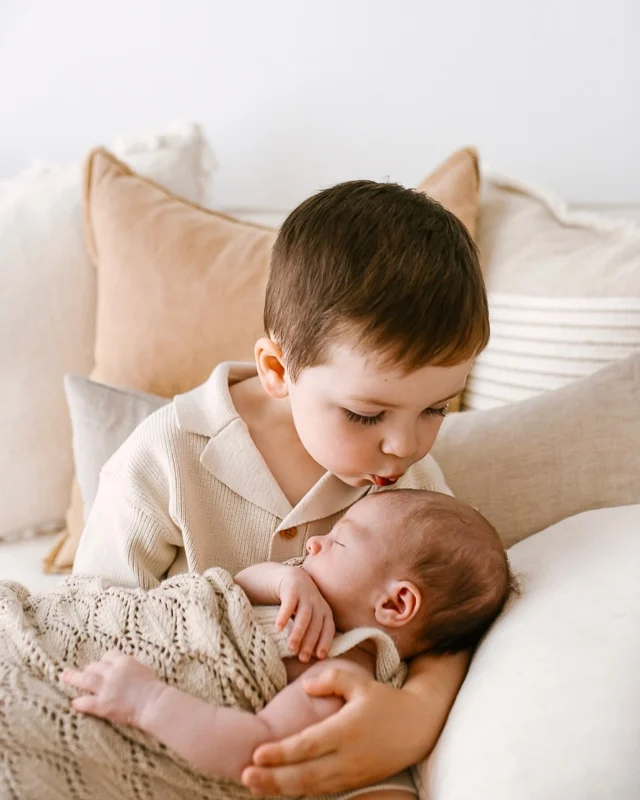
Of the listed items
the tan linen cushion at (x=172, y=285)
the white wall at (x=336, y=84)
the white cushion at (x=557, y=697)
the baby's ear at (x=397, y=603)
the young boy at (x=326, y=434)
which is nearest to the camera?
the white cushion at (x=557, y=697)

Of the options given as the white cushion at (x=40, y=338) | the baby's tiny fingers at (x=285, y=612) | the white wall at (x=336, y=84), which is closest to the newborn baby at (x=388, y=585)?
the baby's tiny fingers at (x=285, y=612)

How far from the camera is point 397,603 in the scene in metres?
1.10

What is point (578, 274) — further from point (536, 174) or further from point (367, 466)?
point (367, 466)

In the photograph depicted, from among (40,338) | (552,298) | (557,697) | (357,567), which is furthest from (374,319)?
(40,338)

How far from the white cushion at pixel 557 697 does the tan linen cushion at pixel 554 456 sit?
0.68 feet

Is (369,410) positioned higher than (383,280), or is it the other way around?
(383,280)

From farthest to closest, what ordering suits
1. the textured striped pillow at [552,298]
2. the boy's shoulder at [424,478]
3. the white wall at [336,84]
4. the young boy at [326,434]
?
1. the white wall at [336,84]
2. the textured striped pillow at [552,298]
3. the boy's shoulder at [424,478]
4. the young boy at [326,434]

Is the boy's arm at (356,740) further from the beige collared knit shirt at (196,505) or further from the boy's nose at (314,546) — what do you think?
the beige collared knit shirt at (196,505)

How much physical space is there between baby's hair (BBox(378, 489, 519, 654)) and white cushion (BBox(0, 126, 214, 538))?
980 millimetres

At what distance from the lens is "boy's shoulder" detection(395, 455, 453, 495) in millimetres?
1303

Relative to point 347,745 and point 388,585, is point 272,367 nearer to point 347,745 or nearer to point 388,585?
point 388,585

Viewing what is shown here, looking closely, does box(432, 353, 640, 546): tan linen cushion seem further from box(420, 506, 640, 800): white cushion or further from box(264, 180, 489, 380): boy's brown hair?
box(264, 180, 489, 380): boy's brown hair

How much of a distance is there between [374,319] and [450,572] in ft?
1.09

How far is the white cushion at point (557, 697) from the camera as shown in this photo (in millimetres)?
820
